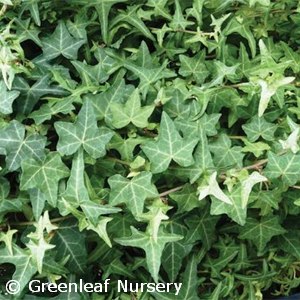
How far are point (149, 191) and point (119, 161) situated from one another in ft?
0.36

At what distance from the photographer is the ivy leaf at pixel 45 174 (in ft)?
3.40

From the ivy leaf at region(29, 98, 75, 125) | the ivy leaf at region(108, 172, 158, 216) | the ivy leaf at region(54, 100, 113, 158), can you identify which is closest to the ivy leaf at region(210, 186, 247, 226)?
the ivy leaf at region(108, 172, 158, 216)

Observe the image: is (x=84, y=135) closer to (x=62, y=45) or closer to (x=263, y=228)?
(x=62, y=45)

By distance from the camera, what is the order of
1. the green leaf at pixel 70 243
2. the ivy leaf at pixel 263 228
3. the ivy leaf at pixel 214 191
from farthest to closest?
the ivy leaf at pixel 263 228 → the green leaf at pixel 70 243 → the ivy leaf at pixel 214 191

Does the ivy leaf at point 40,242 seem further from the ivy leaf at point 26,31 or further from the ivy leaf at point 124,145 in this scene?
the ivy leaf at point 26,31

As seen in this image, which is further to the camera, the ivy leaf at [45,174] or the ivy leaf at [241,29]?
the ivy leaf at [241,29]

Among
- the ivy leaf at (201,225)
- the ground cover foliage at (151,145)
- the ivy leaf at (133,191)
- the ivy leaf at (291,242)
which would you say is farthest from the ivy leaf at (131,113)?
the ivy leaf at (291,242)

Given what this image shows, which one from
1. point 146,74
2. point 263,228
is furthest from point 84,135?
point 263,228

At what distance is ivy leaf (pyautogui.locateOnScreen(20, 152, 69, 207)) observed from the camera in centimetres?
104

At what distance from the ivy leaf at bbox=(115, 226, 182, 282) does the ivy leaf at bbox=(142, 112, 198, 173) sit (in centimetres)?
12

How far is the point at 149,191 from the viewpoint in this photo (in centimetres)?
101

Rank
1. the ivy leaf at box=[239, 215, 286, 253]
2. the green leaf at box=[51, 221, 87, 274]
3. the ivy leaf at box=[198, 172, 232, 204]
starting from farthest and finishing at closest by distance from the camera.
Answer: the ivy leaf at box=[239, 215, 286, 253] → the green leaf at box=[51, 221, 87, 274] → the ivy leaf at box=[198, 172, 232, 204]

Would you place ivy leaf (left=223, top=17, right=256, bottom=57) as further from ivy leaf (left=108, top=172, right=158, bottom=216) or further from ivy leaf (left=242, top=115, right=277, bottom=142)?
ivy leaf (left=108, top=172, right=158, bottom=216)

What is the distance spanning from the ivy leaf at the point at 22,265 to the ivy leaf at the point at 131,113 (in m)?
0.29
